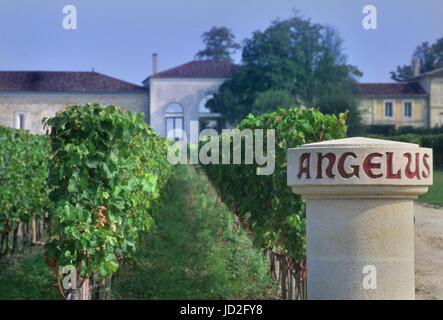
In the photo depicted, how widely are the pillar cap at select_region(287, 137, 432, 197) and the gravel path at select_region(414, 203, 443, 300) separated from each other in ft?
15.3

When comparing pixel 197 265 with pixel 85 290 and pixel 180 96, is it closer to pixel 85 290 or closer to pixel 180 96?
pixel 85 290

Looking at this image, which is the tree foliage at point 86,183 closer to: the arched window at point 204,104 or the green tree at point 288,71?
the green tree at point 288,71

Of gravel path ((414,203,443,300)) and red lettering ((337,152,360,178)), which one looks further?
gravel path ((414,203,443,300))

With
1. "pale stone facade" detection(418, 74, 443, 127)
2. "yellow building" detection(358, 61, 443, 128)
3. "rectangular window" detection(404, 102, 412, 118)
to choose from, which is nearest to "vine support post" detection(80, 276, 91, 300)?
"yellow building" detection(358, 61, 443, 128)

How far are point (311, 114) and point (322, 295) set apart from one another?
3.77 m

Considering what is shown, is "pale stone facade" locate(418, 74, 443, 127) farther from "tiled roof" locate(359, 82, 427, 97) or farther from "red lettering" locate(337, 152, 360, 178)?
"red lettering" locate(337, 152, 360, 178)

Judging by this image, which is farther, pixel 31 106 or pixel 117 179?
pixel 31 106

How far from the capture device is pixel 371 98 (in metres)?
48.2

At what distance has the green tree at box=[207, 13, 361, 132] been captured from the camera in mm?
42875

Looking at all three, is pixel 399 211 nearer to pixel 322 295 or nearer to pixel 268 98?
pixel 322 295

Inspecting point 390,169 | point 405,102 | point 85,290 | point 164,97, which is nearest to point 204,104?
point 164,97

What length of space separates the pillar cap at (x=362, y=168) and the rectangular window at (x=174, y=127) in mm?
41374

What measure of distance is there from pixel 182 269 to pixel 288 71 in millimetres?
36668
